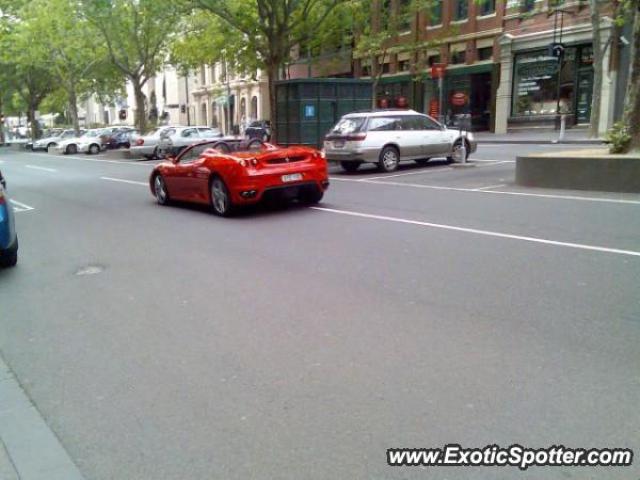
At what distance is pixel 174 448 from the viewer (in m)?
3.34

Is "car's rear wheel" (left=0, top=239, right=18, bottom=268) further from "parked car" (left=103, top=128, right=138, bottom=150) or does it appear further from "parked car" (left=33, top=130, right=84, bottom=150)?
"parked car" (left=33, top=130, right=84, bottom=150)

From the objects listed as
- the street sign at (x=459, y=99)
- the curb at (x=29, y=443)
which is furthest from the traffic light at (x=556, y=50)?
the curb at (x=29, y=443)

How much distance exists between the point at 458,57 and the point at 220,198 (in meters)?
31.1

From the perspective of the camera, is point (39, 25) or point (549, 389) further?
point (39, 25)

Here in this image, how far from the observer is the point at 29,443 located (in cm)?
347

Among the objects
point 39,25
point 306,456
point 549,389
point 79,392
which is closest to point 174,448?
point 306,456

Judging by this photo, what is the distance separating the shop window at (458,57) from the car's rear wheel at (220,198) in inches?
1201

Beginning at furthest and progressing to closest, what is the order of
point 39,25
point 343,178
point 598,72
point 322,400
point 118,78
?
point 118,78
point 39,25
point 598,72
point 343,178
point 322,400

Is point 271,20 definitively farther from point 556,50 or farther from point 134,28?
point 556,50

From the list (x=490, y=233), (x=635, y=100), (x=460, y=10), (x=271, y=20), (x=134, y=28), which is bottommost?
(x=490, y=233)

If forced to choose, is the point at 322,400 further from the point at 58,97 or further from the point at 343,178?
the point at 58,97

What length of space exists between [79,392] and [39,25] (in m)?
39.9

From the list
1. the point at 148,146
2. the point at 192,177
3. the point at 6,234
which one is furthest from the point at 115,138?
the point at 6,234

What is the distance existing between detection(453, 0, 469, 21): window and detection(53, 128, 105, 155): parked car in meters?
24.0
